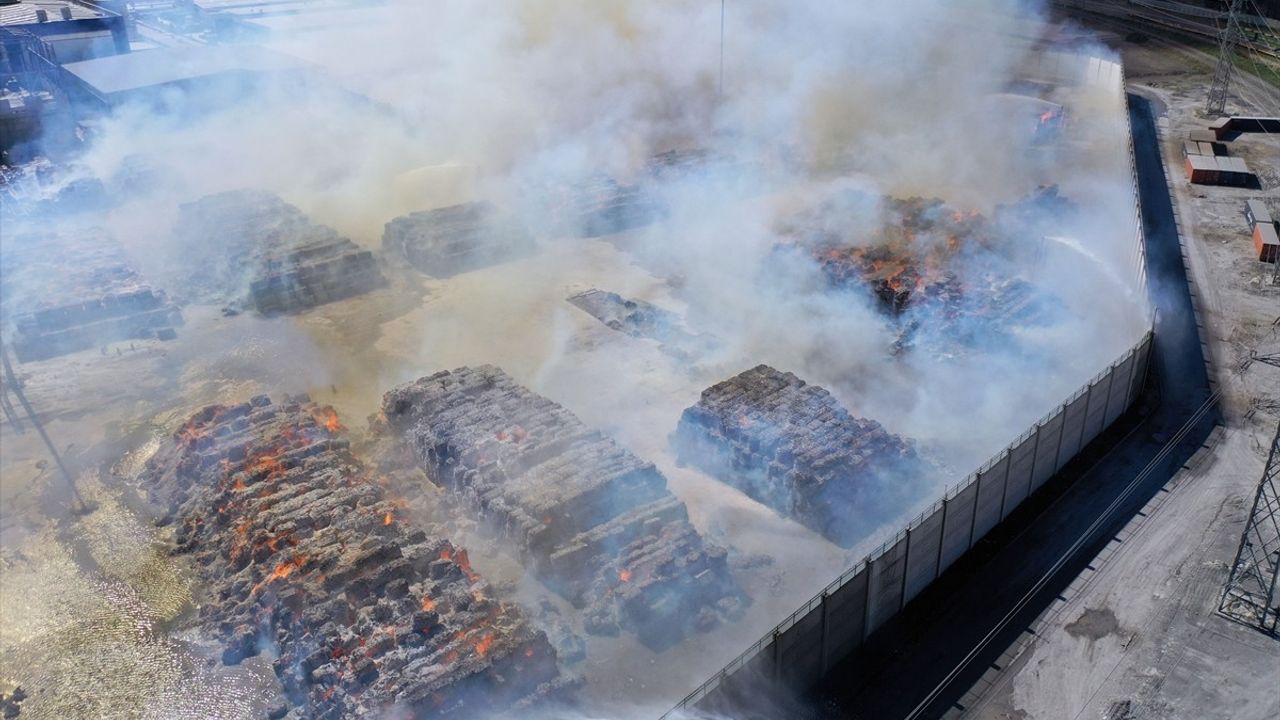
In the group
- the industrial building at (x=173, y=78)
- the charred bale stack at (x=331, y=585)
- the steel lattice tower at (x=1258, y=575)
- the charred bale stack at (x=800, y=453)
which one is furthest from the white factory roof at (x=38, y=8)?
the steel lattice tower at (x=1258, y=575)

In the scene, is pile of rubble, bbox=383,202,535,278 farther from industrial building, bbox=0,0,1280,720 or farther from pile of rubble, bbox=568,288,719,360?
pile of rubble, bbox=568,288,719,360

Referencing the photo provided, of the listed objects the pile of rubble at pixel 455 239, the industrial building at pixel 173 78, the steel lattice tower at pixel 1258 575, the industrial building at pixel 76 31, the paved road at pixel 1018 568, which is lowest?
the paved road at pixel 1018 568

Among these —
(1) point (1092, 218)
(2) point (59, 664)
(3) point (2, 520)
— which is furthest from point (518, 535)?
(1) point (1092, 218)

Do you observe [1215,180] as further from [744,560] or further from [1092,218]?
[744,560]

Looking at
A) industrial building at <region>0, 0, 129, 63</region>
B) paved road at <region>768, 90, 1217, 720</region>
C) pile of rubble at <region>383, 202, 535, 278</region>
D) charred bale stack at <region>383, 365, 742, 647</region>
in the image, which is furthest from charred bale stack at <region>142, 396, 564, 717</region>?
industrial building at <region>0, 0, 129, 63</region>

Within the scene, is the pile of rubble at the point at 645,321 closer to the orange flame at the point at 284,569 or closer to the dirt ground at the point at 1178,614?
the dirt ground at the point at 1178,614

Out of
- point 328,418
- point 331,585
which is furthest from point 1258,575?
point 328,418
